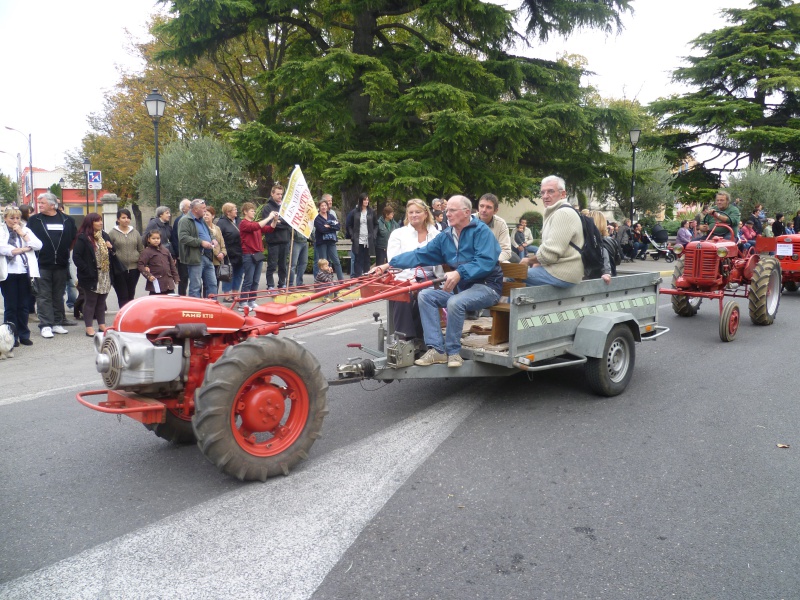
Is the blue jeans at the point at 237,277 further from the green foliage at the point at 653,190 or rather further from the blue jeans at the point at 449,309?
the green foliage at the point at 653,190

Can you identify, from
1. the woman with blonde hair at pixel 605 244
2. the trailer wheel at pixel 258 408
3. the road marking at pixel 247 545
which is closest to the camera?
the road marking at pixel 247 545

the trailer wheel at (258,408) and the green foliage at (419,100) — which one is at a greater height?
the green foliage at (419,100)

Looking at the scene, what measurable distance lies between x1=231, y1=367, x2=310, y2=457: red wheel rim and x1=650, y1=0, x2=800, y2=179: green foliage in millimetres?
42163

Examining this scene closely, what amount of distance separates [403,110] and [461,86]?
227cm

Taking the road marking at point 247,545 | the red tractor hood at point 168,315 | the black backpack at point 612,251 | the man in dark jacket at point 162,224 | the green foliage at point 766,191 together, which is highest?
the green foliage at point 766,191

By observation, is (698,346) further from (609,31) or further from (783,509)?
(609,31)

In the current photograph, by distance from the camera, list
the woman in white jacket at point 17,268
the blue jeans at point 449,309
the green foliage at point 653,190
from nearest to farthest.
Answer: the blue jeans at point 449,309 → the woman in white jacket at point 17,268 → the green foliage at point 653,190

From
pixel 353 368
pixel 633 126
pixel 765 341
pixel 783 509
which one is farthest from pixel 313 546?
pixel 633 126

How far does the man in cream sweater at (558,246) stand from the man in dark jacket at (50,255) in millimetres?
7431

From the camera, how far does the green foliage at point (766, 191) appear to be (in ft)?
118

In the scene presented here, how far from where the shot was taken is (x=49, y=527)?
149 inches

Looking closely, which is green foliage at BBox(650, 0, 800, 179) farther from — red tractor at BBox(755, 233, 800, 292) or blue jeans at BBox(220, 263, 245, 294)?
blue jeans at BBox(220, 263, 245, 294)

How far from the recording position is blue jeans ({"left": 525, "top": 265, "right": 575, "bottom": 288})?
6270 mm

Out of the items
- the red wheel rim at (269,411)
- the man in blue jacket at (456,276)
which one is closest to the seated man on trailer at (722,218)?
the man in blue jacket at (456,276)
